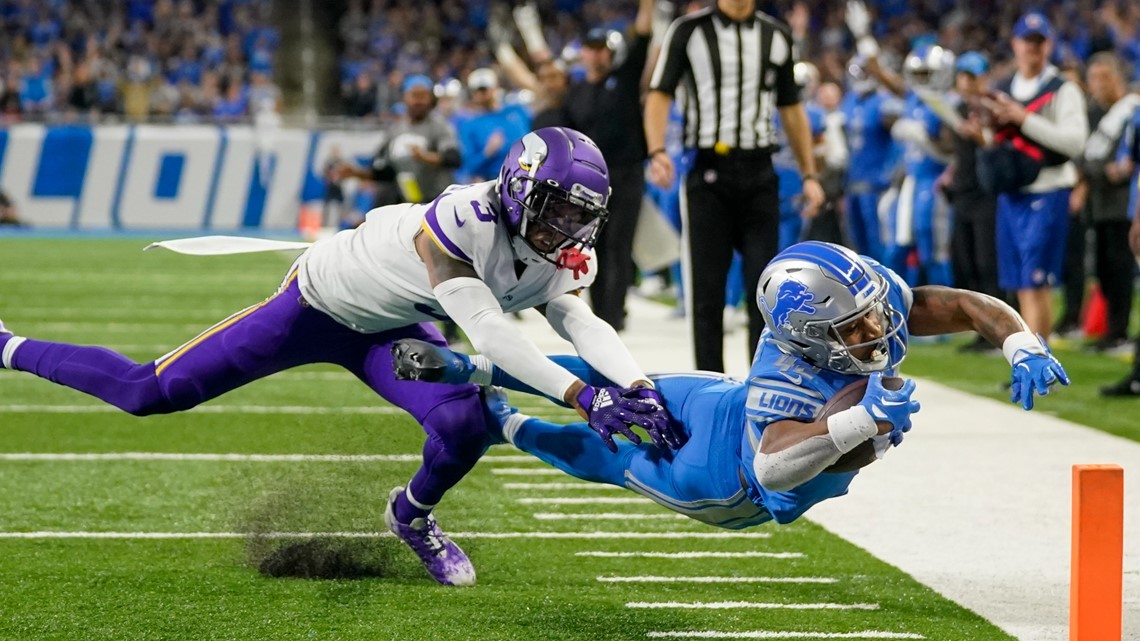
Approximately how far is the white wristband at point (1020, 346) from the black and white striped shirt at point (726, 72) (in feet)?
9.59

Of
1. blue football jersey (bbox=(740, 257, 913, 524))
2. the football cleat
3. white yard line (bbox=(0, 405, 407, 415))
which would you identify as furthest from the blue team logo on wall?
white yard line (bbox=(0, 405, 407, 415))

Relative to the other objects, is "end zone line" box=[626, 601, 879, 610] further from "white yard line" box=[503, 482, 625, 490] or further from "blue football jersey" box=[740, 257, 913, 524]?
"white yard line" box=[503, 482, 625, 490]

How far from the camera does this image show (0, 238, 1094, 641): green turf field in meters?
3.63

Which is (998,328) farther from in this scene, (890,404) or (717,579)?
(717,579)

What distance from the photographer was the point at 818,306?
337 cm

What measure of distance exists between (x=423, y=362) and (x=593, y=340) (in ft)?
1.42

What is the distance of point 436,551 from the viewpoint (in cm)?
412

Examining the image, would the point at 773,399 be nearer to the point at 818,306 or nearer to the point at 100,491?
the point at 818,306

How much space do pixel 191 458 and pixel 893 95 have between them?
6504 mm

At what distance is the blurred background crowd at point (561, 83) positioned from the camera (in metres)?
9.47

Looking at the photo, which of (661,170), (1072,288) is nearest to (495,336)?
(661,170)

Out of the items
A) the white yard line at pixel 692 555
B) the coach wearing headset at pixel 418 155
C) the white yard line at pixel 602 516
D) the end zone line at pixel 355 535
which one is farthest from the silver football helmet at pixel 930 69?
the white yard line at pixel 692 555

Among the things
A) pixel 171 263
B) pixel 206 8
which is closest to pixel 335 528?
pixel 171 263

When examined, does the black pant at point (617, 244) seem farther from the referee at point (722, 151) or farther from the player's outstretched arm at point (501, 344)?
the player's outstretched arm at point (501, 344)
